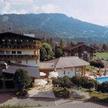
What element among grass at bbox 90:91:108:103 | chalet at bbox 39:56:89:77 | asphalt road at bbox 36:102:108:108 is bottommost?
asphalt road at bbox 36:102:108:108

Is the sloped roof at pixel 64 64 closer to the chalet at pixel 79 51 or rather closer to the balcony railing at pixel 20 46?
the balcony railing at pixel 20 46

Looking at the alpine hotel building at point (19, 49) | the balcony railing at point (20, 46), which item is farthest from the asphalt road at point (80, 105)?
the balcony railing at point (20, 46)

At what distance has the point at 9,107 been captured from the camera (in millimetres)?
33469

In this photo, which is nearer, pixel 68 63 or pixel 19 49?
pixel 19 49

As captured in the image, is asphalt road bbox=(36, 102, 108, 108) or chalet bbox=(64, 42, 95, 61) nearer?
asphalt road bbox=(36, 102, 108, 108)

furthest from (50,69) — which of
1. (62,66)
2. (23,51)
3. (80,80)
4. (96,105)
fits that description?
(96,105)

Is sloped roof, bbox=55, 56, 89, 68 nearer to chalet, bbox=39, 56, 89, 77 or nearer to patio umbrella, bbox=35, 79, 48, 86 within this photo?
chalet, bbox=39, 56, 89, 77

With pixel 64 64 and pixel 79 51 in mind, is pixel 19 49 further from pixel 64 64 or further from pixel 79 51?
pixel 79 51

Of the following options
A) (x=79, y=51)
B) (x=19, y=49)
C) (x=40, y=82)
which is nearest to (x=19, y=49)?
(x=19, y=49)

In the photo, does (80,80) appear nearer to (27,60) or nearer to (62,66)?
(62,66)

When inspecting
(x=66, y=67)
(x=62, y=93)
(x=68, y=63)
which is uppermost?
(x=68, y=63)

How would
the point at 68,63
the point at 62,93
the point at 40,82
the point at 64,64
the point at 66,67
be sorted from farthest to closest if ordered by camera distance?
the point at 68,63 < the point at 64,64 < the point at 66,67 < the point at 40,82 < the point at 62,93

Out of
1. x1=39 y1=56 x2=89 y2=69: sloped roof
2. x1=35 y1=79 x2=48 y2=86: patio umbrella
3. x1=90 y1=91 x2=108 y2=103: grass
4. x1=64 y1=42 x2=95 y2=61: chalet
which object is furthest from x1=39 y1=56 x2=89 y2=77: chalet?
x1=64 y1=42 x2=95 y2=61: chalet

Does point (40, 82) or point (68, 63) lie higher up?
point (68, 63)
